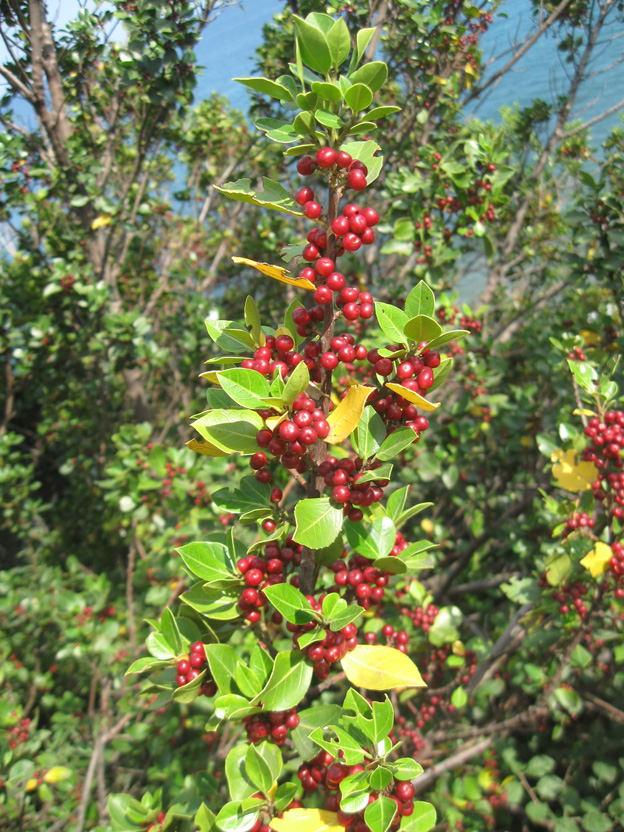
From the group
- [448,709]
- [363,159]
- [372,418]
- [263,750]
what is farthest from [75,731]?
[363,159]

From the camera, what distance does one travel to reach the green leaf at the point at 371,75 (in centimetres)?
75

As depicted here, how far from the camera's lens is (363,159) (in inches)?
33.0

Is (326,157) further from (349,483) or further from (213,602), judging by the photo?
(213,602)

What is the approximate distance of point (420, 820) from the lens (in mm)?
885

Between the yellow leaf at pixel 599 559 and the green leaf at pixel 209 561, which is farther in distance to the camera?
the yellow leaf at pixel 599 559

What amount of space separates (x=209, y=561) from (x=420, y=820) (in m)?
0.59

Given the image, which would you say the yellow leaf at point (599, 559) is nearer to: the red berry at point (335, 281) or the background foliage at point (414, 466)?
the background foliage at point (414, 466)

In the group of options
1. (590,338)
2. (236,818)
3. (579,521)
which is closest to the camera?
(236,818)

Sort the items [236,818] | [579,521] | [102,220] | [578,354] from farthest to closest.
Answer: [102,220] < [578,354] < [579,521] < [236,818]

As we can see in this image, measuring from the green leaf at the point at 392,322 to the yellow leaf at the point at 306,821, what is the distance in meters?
0.83

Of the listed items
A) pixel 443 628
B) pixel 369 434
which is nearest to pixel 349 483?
pixel 369 434

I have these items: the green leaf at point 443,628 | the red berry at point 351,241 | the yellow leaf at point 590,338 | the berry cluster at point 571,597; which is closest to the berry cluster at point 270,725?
the red berry at point 351,241

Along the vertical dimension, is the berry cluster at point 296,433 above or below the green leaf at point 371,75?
below

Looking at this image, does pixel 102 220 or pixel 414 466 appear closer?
pixel 414 466
